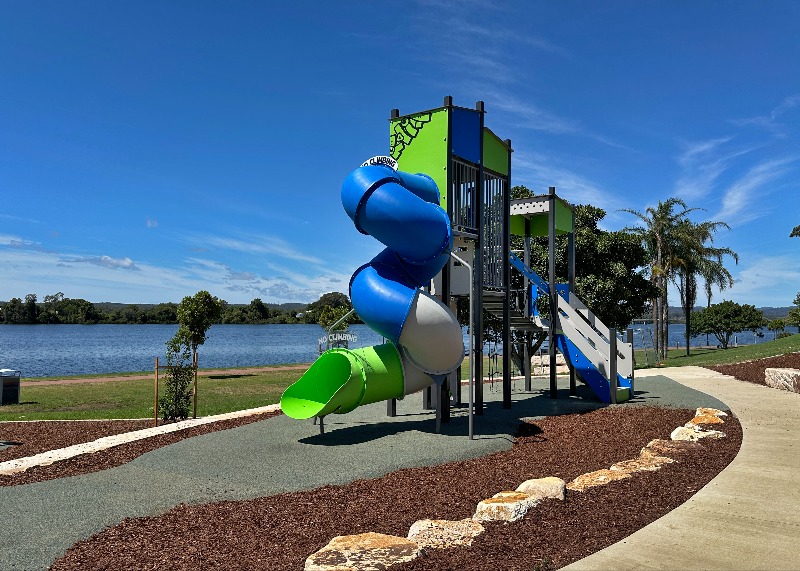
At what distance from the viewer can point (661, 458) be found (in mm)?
8117

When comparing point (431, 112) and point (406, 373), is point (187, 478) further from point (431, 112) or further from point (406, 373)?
point (431, 112)

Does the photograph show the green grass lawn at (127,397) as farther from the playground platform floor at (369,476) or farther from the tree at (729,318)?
the tree at (729,318)

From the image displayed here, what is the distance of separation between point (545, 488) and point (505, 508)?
33.6 inches

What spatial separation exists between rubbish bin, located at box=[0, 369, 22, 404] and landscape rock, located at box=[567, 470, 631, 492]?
65.8ft

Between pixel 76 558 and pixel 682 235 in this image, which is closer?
pixel 76 558

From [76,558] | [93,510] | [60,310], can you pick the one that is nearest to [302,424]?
[93,510]

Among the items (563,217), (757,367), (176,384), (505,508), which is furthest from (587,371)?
(505,508)

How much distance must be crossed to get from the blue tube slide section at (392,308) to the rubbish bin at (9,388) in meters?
14.2

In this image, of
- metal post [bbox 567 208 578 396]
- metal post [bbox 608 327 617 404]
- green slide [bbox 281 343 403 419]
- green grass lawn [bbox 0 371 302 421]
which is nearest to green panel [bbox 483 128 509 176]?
metal post [bbox 567 208 578 396]

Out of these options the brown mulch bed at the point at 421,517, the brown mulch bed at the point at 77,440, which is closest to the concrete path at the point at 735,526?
the brown mulch bed at the point at 421,517

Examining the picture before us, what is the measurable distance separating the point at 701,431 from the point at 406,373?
5.17 meters

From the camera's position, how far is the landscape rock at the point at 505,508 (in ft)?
19.1

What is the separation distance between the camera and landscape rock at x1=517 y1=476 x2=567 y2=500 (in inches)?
252

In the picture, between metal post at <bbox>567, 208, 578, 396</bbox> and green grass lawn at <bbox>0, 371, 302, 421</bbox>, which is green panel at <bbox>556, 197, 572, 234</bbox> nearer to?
metal post at <bbox>567, 208, 578, 396</bbox>
